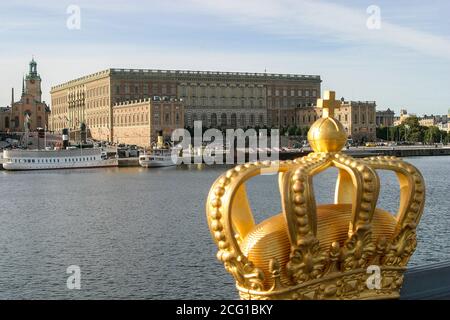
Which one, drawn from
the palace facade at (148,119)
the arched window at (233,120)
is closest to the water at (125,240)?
the palace facade at (148,119)

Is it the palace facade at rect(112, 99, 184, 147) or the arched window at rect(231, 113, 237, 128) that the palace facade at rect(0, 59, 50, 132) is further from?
the arched window at rect(231, 113, 237, 128)

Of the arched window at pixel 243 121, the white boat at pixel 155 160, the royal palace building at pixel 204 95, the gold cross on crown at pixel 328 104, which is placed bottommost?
the white boat at pixel 155 160

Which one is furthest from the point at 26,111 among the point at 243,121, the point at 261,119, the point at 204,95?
the point at 261,119

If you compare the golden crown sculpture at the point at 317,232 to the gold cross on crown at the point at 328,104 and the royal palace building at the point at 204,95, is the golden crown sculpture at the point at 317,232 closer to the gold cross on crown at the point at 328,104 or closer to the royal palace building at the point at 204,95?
the gold cross on crown at the point at 328,104

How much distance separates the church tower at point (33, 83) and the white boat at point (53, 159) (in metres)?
54.4

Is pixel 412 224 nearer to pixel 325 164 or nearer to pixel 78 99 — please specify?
pixel 325 164

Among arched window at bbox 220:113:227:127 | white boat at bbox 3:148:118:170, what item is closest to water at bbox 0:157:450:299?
white boat at bbox 3:148:118:170

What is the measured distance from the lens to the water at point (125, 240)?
16453mm

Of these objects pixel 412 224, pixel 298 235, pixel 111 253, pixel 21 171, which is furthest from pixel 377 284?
pixel 21 171

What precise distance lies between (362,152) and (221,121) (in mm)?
31635

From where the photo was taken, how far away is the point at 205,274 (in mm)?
17203

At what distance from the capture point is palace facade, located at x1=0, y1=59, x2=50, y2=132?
11964 centimetres

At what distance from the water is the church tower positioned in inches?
3354
